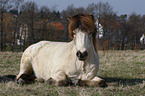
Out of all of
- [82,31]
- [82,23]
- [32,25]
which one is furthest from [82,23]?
[32,25]

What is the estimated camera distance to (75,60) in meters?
4.41

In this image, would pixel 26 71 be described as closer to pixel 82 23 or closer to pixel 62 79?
pixel 62 79

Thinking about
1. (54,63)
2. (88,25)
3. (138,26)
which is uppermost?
(138,26)

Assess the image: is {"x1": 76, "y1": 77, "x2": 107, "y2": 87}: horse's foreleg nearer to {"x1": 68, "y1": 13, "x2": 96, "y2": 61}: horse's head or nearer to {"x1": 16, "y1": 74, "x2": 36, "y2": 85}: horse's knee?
{"x1": 68, "y1": 13, "x2": 96, "y2": 61}: horse's head

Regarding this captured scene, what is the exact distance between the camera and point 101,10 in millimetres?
36969

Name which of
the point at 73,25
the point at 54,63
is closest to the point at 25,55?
the point at 54,63

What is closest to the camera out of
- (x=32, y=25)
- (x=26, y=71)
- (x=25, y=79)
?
Result: (x=25, y=79)

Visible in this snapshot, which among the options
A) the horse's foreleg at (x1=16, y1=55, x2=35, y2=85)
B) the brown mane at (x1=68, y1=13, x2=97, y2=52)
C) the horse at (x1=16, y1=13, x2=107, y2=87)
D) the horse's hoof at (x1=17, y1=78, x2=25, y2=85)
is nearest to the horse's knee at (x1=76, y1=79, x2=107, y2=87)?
the horse at (x1=16, y1=13, x2=107, y2=87)

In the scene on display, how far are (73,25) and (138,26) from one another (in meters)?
53.1

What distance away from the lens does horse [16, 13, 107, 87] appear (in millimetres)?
4008

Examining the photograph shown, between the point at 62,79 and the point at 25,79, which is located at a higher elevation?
the point at 62,79

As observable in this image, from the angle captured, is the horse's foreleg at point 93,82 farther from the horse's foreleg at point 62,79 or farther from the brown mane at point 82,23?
the brown mane at point 82,23

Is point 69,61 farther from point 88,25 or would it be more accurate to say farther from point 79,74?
point 88,25

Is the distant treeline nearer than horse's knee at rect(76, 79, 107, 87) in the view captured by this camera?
No
